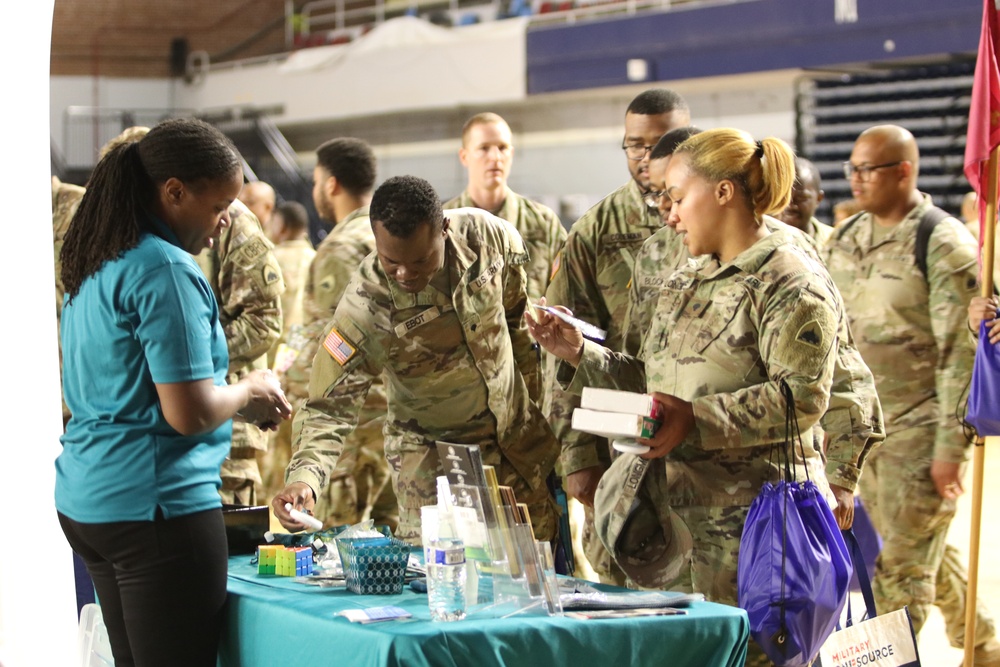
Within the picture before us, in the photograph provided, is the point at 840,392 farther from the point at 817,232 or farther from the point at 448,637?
the point at 817,232

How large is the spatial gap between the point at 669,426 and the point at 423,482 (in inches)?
33.7

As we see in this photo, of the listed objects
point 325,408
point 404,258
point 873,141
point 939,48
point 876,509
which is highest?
point 939,48

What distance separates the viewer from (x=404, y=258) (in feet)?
9.48

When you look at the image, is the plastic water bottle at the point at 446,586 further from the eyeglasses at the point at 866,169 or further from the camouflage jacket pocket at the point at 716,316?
the eyeglasses at the point at 866,169

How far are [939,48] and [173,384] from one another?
1070 cm

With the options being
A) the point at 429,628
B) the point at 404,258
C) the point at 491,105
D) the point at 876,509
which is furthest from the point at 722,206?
the point at 491,105

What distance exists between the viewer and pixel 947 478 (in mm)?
4059

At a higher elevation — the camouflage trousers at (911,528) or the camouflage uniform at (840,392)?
the camouflage uniform at (840,392)

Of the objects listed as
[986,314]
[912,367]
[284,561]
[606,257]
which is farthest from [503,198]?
[284,561]

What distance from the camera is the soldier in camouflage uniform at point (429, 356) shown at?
114 inches

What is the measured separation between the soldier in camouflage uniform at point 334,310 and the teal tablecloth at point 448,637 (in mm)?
1994

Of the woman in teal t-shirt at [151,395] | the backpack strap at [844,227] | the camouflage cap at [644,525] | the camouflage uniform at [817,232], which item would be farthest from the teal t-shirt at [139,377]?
the camouflage uniform at [817,232]

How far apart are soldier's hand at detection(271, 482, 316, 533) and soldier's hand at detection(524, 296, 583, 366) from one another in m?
0.61

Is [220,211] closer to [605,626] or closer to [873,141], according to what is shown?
[605,626]
